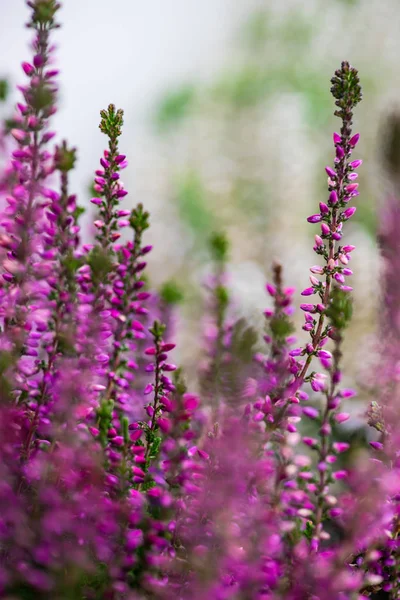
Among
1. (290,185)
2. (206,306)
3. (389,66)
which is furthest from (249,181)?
(206,306)

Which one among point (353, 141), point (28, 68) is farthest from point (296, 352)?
point (28, 68)

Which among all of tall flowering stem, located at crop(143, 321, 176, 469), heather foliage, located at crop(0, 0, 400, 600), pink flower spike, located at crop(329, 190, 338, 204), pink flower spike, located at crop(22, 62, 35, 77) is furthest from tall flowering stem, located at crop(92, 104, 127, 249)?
pink flower spike, located at crop(329, 190, 338, 204)

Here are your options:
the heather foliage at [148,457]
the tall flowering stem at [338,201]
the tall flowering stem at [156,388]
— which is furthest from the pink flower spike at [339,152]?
the tall flowering stem at [156,388]

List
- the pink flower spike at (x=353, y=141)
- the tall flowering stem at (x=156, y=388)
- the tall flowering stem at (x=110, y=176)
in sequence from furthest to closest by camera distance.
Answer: the pink flower spike at (x=353, y=141)
the tall flowering stem at (x=110, y=176)
the tall flowering stem at (x=156, y=388)

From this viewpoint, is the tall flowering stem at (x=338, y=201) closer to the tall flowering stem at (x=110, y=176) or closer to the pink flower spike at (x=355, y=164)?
the pink flower spike at (x=355, y=164)

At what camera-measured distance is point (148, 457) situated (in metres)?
0.91

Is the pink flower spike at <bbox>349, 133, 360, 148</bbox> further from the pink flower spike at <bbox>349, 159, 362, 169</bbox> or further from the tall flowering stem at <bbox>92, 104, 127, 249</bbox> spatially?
the tall flowering stem at <bbox>92, 104, 127, 249</bbox>

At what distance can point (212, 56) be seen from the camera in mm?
12062

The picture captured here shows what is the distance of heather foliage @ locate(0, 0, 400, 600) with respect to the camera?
741 mm

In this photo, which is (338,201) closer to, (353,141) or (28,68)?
(353,141)

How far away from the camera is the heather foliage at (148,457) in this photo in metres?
0.74

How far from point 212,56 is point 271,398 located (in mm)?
11976

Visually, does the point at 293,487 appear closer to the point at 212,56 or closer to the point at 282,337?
the point at 282,337

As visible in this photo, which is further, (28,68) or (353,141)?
(353,141)
